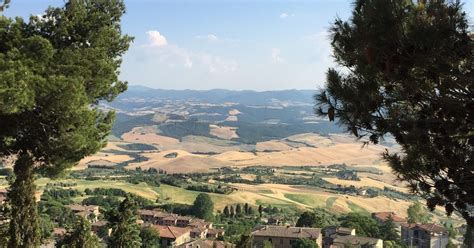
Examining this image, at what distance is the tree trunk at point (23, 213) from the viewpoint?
49.1ft

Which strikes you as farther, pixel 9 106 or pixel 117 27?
pixel 117 27

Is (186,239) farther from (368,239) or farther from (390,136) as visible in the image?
(390,136)

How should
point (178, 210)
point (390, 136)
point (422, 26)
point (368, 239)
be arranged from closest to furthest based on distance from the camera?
point (422, 26) → point (390, 136) → point (368, 239) → point (178, 210)

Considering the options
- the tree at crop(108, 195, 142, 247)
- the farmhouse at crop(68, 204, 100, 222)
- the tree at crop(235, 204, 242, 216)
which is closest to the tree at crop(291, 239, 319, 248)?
the tree at crop(108, 195, 142, 247)

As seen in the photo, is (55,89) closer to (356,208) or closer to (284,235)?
(284,235)

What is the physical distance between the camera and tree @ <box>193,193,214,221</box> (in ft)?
342

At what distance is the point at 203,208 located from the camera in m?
105

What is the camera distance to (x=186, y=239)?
7750cm

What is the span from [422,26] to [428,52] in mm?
424

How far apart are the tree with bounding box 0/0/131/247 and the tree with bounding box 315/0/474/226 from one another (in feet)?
27.8

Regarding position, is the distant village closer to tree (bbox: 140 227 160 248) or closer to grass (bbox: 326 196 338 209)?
tree (bbox: 140 227 160 248)

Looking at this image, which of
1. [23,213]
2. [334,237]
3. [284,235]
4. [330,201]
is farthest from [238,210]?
[23,213]

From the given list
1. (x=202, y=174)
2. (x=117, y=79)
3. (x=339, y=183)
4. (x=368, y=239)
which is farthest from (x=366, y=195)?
(x=117, y=79)

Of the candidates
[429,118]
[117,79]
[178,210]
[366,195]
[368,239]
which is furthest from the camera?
[366,195]
